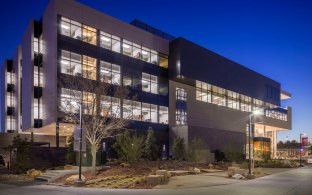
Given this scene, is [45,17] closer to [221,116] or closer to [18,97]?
[18,97]

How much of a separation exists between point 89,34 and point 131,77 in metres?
9.53

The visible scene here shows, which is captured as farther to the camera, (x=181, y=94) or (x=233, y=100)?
(x=233, y=100)

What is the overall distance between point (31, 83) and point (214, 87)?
33370 millimetres

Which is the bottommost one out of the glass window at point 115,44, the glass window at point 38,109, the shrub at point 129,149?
the shrub at point 129,149

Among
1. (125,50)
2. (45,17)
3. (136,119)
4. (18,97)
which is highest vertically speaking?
(45,17)

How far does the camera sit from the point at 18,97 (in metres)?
62.4

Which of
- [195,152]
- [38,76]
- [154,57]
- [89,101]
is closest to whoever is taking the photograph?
[89,101]

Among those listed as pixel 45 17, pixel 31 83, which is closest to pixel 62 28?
pixel 45 17

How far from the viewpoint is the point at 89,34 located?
1912 inches

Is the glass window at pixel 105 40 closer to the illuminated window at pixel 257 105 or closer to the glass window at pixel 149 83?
the glass window at pixel 149 83

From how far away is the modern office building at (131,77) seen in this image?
45.0 metres

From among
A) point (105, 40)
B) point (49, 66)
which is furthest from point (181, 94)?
point (49, 66)

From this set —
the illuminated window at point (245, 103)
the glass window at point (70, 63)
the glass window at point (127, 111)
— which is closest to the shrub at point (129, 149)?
the glass window at point (127, 111)

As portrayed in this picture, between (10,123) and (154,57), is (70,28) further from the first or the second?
(10,123)
